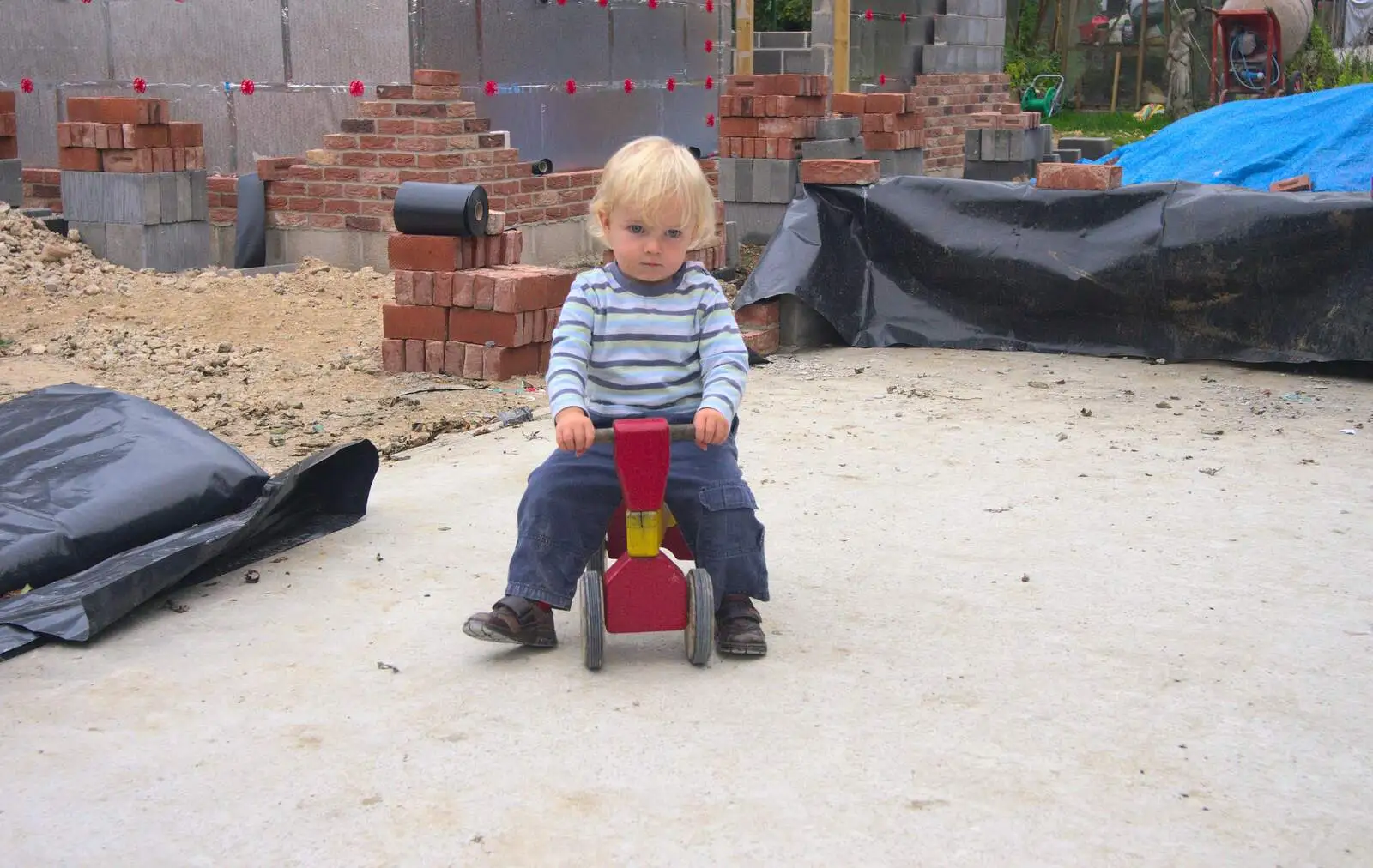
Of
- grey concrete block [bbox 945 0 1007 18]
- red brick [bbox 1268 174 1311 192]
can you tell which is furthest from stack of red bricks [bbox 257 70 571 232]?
grey concrete block [bbox 945 0 1007 18]

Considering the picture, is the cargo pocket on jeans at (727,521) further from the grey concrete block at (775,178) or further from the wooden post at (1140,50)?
the wooden post at (1140,50)

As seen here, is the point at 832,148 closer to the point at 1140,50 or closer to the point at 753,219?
the point at 753,219

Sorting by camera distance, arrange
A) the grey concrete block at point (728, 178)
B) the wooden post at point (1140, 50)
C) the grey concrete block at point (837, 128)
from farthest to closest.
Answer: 1. the wooden post at point (1140, 50)
2. the grey concrete block at point (728, 178)
3. the grey concrete block at point (837, 128)

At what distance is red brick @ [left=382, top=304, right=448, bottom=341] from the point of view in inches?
257

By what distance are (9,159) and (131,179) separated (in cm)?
133

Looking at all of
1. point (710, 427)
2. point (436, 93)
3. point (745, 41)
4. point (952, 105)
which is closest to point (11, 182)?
point (436, 93)

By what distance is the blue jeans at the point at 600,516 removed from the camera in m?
3.13

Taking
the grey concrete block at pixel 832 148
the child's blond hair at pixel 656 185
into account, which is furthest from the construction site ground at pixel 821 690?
the grey concrete block at pixel 832 148

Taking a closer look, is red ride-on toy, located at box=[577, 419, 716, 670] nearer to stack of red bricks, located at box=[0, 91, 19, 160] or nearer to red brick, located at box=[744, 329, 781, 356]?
red brick, located at box=[744, 329, 781, 356]

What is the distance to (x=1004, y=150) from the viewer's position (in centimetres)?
1324

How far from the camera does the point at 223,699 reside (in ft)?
9.65

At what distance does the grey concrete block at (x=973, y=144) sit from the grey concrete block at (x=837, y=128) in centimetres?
341

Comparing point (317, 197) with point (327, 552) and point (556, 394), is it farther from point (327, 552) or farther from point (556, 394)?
point (556, 394)

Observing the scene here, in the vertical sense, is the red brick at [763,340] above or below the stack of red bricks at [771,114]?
below
